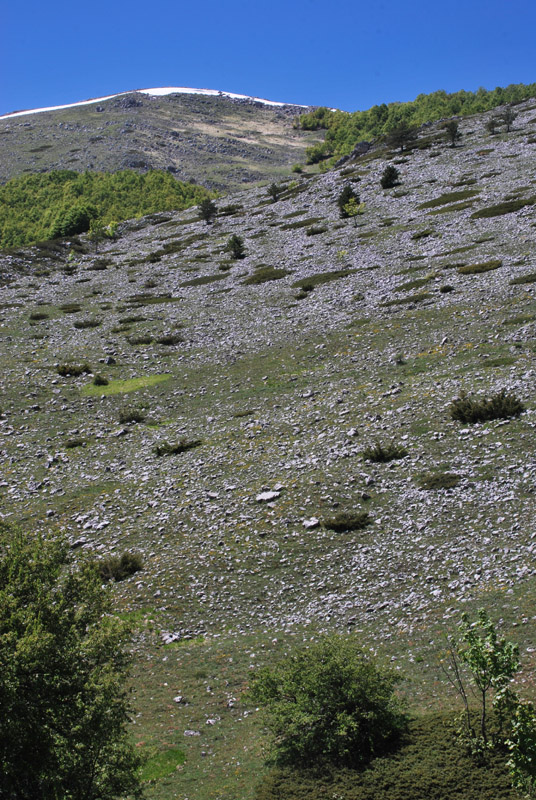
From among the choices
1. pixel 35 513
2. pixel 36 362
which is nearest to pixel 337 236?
pixel 36 362

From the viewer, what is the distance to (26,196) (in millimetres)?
159750

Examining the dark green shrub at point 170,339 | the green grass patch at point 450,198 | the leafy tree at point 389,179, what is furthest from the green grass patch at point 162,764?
the leafy tree at point 389,179

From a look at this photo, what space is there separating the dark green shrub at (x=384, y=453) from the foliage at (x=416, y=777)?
1228 cm

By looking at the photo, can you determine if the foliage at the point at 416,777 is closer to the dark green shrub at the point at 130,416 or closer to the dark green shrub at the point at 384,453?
the dark green shrub at the point at 384,453

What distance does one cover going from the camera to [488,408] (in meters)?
22.9

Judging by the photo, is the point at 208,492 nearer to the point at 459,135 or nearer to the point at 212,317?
the point at 212,317

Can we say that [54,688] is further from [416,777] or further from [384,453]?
[384,453]

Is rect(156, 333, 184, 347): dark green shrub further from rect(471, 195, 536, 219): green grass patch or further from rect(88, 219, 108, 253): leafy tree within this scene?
rect(88, 219, 108, 253): leafy tree

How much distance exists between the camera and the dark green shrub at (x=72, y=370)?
41.6 metres

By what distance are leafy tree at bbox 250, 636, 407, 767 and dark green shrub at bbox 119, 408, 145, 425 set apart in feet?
78.2

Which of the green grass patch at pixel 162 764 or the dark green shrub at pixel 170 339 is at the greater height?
the dark green shrub at pixel 170 339

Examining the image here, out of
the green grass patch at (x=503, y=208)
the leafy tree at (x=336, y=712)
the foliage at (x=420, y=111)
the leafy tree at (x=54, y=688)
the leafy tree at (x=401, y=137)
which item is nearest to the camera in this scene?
the leafy tree at (x=54, y=688)

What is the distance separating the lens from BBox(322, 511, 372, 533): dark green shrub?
20.0m

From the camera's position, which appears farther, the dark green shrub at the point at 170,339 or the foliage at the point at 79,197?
the foliage at the point at 79,197
